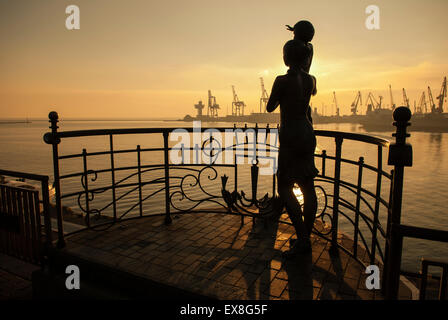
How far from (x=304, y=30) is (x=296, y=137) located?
1.15 m

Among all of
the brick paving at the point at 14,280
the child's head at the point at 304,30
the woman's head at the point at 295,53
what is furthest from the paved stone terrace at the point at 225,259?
the child's head at the point at 304,30

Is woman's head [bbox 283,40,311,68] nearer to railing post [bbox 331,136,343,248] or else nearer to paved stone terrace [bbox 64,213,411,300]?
railing post [bbox 331,136,343,248]

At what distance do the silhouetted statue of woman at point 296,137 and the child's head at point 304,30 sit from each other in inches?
5.5

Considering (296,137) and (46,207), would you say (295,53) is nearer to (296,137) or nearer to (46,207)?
(296,137)

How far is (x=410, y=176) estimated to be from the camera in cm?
2230

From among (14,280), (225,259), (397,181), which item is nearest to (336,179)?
(397,181)

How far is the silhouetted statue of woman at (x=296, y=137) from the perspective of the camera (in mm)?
2834

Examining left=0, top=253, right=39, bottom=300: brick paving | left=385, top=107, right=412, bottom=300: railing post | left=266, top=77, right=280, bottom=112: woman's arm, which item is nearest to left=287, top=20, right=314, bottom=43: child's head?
left=266, top=77, right=280, bottom=112: woman's arm

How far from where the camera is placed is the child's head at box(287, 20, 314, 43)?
113 inches

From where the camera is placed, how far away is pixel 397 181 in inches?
75.2

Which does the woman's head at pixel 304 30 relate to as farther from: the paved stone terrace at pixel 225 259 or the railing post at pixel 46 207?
the railing post at pixel 46 207

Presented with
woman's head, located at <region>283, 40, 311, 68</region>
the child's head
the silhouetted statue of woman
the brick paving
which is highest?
the child's head
